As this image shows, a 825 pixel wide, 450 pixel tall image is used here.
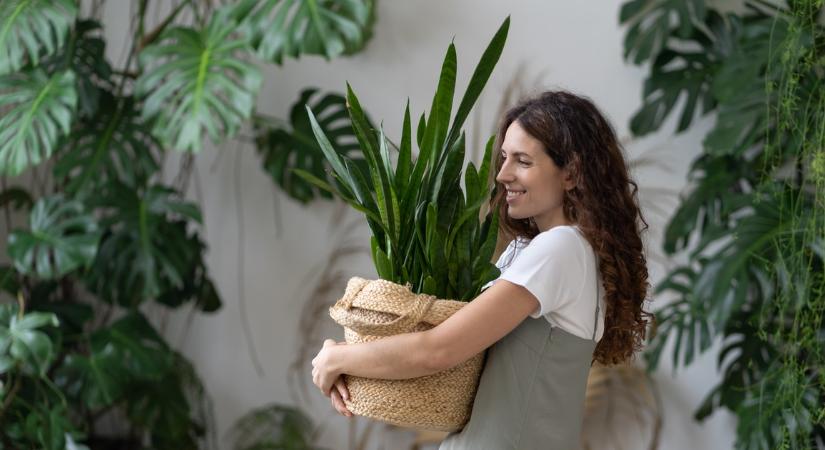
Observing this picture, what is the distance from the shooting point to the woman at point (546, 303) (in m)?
1.34

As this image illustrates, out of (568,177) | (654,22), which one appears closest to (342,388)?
(568,177)

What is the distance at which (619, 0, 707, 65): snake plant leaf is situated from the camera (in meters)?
3.24

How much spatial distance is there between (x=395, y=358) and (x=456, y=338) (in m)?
0.09

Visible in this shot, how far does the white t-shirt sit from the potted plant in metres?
0.09

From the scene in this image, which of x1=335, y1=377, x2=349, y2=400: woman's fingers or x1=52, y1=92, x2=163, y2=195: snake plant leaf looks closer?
x1=335, y1=377, x2=349, y2=400: woman's fingers

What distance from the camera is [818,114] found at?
6.70 feet

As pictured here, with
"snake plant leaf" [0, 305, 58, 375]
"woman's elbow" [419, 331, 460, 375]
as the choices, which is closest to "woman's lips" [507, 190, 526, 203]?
"woman's elbow" [419, 331, 460, 375]

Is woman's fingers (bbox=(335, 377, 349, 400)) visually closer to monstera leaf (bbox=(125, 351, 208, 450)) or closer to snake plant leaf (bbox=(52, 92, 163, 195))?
snake plant leaf (bbox=(52, 92, 163, 195))

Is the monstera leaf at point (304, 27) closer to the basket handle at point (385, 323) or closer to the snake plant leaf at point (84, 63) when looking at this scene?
the snake plant leaf at point (84, 63)

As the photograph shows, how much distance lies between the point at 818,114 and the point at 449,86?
0.97 metres

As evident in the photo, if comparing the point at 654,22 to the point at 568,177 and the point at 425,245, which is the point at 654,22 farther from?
the point at 425,245

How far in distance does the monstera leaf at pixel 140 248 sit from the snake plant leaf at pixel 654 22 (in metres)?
1.56

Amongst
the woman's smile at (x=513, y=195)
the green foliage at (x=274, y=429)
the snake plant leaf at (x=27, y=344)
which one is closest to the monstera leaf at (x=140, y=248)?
the snake plant leaf at (x=27, y=344)

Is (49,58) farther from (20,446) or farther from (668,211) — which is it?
(668,211)
